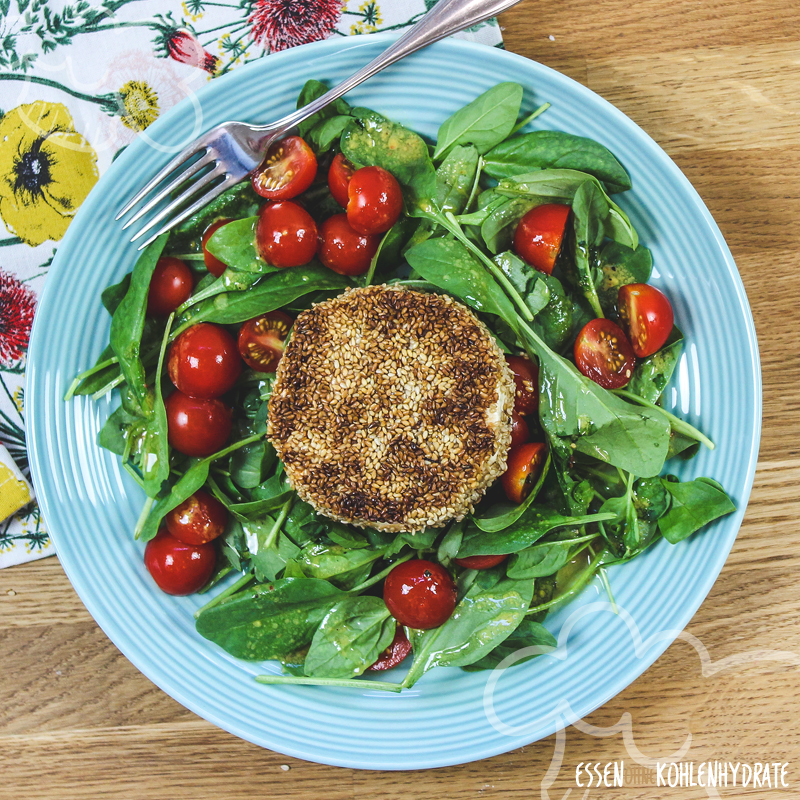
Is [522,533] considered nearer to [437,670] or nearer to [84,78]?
[437,670]

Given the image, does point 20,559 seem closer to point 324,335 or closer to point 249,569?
point 249,569

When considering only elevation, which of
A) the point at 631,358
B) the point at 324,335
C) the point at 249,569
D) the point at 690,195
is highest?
the point at 690,195

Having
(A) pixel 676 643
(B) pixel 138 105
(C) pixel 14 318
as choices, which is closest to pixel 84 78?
(B) pixel 138 105

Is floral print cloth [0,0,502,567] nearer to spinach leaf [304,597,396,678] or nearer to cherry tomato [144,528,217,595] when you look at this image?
cherry tomato [144,528,217,595]

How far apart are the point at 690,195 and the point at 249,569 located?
134cm

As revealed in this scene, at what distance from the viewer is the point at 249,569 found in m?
1.61

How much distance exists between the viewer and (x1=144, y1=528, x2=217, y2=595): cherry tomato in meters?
1.51

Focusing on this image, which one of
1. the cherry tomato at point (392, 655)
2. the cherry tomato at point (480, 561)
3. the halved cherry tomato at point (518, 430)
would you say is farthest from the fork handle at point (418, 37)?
the cherry tomato at point (392, 655)

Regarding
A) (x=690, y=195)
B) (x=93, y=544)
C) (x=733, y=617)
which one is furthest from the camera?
(x=733, y=617)

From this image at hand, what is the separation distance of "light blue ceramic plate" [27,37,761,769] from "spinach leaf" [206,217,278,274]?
0.22 m

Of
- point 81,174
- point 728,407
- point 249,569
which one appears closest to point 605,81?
point 728,407

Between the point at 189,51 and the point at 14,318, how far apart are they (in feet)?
2.65

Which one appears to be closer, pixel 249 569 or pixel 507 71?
pixel 507 71

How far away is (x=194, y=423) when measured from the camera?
4.87 ft
